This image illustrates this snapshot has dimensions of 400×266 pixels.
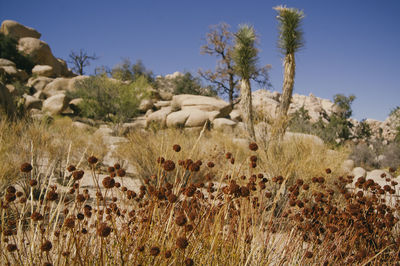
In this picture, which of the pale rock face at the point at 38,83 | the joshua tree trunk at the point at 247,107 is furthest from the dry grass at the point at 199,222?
the pale rock face at the point at 38,83

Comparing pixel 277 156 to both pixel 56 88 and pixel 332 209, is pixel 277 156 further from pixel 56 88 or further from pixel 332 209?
pixel 56 88

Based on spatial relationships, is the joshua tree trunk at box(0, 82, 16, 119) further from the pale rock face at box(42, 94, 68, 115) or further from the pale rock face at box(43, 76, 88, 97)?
the pale rock face at box(43, 76, 88, 97)

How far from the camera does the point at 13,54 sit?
28.8 metres

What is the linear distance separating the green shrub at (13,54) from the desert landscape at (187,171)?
0.46ft

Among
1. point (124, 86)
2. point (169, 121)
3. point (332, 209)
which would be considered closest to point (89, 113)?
point (124, 86)

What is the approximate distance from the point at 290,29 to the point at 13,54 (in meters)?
34.4

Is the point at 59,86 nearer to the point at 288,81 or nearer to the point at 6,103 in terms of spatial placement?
the point at 6,103

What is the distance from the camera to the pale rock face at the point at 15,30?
32.4m

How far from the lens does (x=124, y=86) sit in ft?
63.3

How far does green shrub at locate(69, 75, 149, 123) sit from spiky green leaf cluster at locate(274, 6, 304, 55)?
42.5 feet

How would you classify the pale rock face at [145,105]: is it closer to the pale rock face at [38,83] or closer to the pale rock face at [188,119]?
the pale rock face at [188,119]

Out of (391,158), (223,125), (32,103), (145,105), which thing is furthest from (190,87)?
(391,158)

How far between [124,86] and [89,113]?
3774mm

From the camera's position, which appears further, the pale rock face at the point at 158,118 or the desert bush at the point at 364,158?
the pale rock face at the point at 158,118
